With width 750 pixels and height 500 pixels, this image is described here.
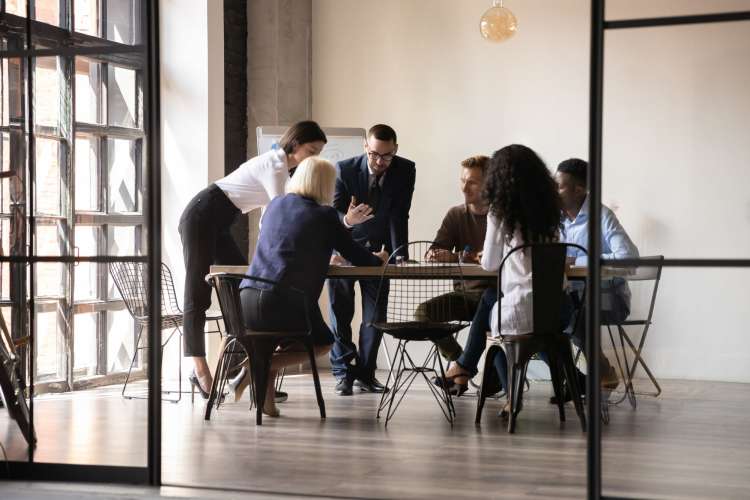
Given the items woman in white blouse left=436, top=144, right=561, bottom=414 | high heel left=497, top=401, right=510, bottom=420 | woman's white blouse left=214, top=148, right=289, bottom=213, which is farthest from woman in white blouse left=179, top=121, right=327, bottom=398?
high heel left=497, top=401, right=510, bottom=420

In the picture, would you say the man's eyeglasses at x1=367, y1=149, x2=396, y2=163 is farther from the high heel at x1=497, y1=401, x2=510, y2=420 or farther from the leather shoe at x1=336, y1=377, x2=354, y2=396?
the high heel at x1=497, y1=401, x2=510, y2=420

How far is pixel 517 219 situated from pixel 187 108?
3.19 meters

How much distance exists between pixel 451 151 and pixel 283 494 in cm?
471

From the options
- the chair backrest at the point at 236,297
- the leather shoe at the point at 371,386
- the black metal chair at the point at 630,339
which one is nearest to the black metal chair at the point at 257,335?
the chair backrest at the point at 236,297

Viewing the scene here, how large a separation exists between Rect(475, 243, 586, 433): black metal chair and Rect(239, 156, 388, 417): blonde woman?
0.83 meters

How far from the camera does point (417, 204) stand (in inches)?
324

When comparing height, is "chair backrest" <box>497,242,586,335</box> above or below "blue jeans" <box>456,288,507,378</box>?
above

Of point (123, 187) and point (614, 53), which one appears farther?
point (123, 187)

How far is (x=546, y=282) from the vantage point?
16.8ft

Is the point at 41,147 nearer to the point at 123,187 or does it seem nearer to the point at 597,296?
the point at 123,187

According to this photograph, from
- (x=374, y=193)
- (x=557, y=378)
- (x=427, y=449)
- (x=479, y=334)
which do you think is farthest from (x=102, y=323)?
(x=557, y=378)

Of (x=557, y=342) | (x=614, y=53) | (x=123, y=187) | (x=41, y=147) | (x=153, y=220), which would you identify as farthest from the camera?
(x=123, y=187)

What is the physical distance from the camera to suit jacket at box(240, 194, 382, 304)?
5.42 m

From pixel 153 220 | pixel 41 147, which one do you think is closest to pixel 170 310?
pixel 41 147
